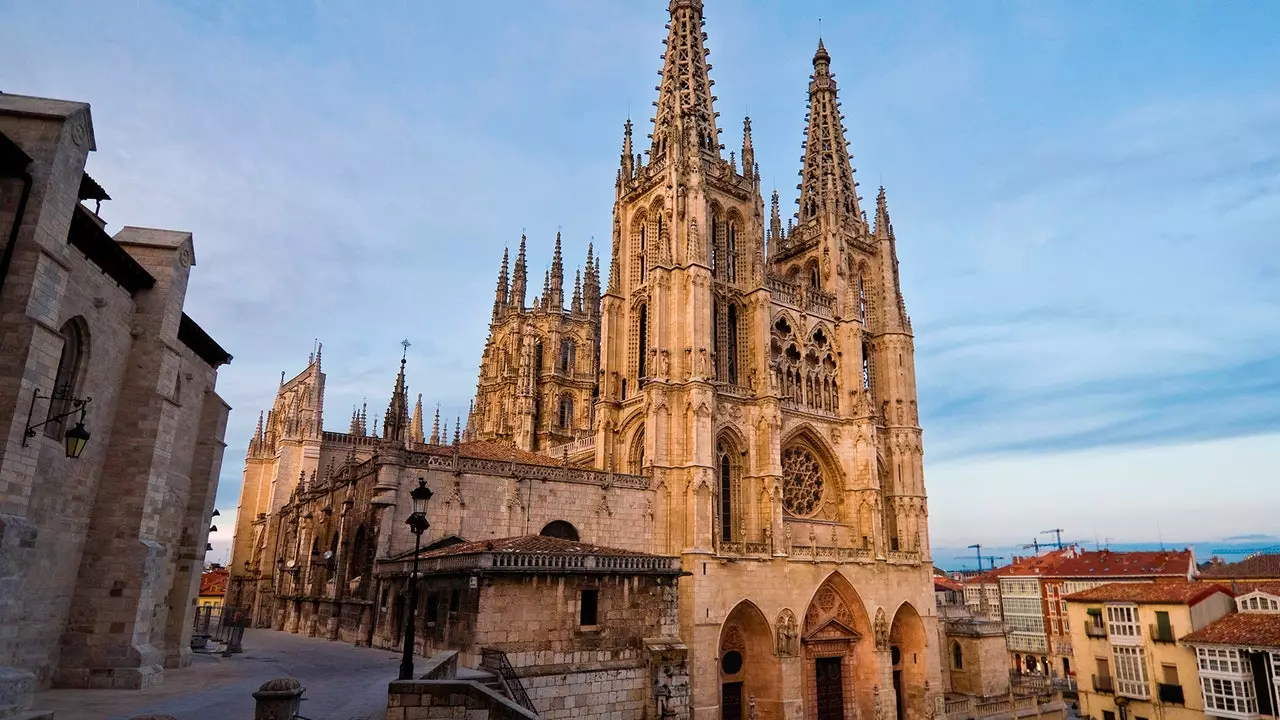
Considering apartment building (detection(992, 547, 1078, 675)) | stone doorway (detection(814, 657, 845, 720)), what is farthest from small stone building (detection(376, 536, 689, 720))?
apartment building (detection(992, 547, 1078, 675))

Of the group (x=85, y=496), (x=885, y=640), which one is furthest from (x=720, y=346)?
(x=85, y=496)

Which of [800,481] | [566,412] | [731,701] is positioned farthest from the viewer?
[566,412]

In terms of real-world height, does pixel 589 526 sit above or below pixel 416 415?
below

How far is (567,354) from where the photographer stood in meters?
50.4

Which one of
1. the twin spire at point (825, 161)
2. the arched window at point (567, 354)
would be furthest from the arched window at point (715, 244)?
the arched window at point (567, 354)

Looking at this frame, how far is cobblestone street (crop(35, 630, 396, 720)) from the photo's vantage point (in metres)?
10.9

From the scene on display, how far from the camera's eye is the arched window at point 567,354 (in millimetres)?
49906

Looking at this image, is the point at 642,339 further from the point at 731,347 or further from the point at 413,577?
the point at 413,577

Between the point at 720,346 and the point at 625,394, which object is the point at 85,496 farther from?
the point at 720,346

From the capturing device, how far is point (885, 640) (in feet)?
106

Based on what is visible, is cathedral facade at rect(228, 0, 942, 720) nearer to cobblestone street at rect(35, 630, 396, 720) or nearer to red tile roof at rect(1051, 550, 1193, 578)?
cobblestone street at rect(35, 630, 396, 720)

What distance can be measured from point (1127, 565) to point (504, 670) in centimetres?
5709

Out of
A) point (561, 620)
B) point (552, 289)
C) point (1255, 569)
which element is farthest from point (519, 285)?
point (1255, 569)

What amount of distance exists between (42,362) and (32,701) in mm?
5133
